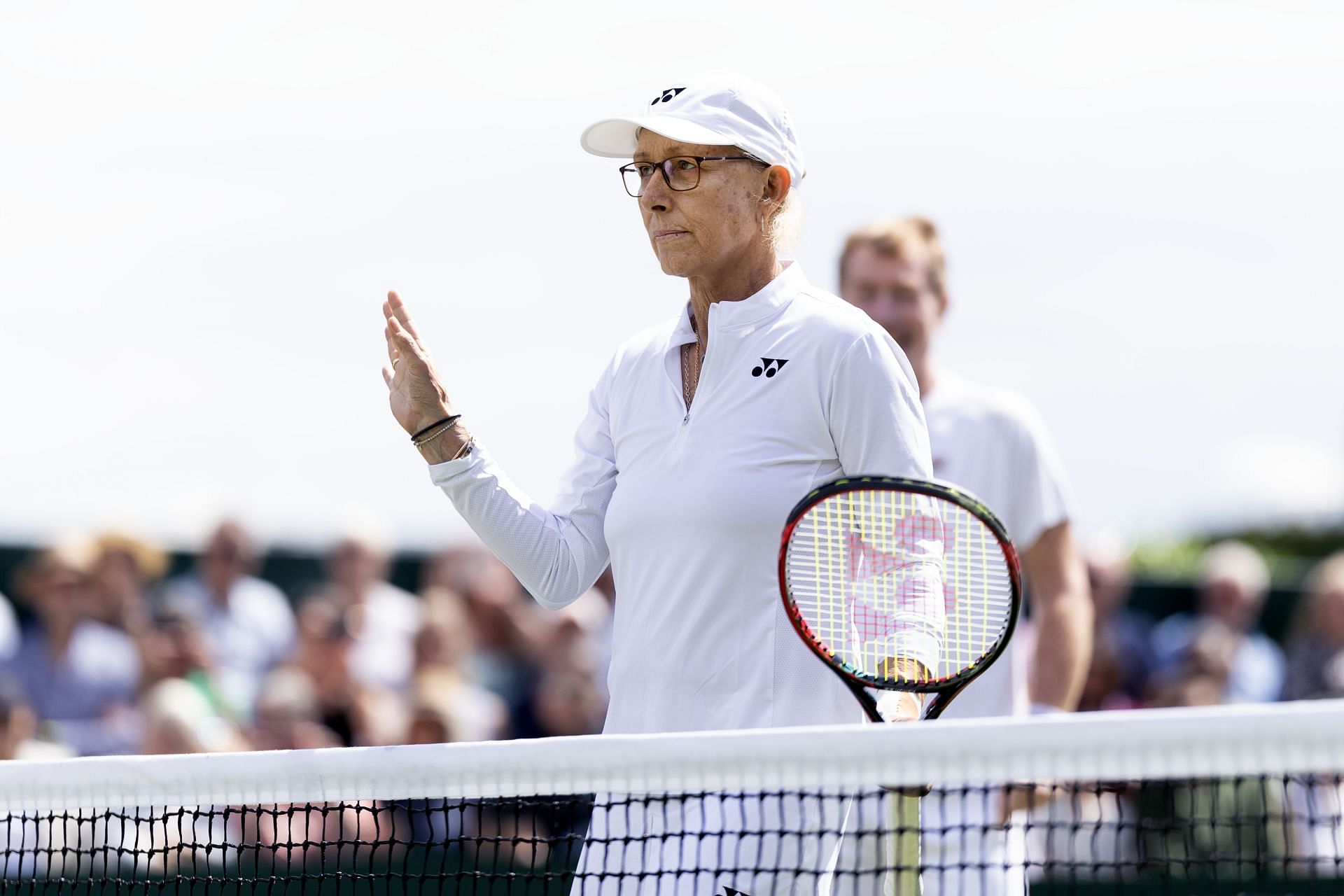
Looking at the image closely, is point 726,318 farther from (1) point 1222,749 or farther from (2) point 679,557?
(1) point 1222,749

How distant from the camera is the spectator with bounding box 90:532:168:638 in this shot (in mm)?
7984

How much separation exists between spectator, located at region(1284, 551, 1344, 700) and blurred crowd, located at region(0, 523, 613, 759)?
3218 millimetres

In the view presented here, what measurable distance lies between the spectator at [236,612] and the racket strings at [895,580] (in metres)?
Result: 5.32

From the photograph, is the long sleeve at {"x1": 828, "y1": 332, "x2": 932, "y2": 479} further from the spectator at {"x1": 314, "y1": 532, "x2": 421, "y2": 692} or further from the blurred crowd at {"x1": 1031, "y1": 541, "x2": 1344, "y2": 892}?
the spectator at {"x1": 314, "y1": 532, "x2": 421, "y2": 692}

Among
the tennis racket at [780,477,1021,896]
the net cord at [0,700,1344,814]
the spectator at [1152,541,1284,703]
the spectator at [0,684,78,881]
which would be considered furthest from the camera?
the spectator at [1152,541,1284,703]

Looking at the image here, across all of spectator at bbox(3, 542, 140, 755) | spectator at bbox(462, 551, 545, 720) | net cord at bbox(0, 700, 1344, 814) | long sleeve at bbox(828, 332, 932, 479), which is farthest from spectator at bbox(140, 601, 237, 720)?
long sleeve at bbox(828, 332, 932, 479)

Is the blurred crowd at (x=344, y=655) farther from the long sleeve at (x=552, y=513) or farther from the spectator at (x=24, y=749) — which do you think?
the long sleeve at (x=552, y=513)

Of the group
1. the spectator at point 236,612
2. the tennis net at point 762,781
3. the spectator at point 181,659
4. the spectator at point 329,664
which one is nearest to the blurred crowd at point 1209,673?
the spectator at point 329,664

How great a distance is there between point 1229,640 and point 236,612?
15.1ft

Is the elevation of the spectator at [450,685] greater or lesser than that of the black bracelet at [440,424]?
lesser

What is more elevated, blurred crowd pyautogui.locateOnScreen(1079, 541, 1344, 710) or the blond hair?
the blond hair

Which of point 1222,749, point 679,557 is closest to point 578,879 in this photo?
point 679,557

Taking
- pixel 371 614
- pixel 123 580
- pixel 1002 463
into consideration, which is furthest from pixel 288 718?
pixel 1002 463

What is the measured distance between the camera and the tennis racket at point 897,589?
2.95m
